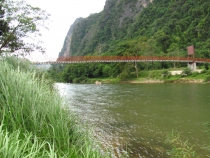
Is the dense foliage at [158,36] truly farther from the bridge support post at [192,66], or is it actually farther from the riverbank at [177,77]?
the bridge support post at [192,66]

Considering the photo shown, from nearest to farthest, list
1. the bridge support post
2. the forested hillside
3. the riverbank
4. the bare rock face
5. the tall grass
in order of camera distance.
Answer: the tall grass
the riverbank
the bridge support post
the forested hillside
the bare rock face

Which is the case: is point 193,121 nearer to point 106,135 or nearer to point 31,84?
point 106,135

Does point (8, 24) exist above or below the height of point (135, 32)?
below

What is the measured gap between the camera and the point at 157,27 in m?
81.2

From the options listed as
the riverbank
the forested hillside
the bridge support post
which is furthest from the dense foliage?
the bridge support post

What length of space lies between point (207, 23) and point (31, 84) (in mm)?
66196

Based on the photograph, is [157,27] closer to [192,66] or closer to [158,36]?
[158,36]

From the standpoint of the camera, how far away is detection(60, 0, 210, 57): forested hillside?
53938 mm

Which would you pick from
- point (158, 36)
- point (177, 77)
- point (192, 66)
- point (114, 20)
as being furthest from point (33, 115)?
point (114, 20)

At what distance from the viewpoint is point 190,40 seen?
197ft

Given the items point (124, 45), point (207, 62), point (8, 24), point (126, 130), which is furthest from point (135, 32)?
point (126, 130)

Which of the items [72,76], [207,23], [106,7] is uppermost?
[106,7]

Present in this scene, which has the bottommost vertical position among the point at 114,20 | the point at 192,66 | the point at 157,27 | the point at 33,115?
the point at 192,66

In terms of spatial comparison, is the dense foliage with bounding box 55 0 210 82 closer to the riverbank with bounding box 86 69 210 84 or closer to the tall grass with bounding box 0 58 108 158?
the riverbank with bounding box 86 69 210 84
